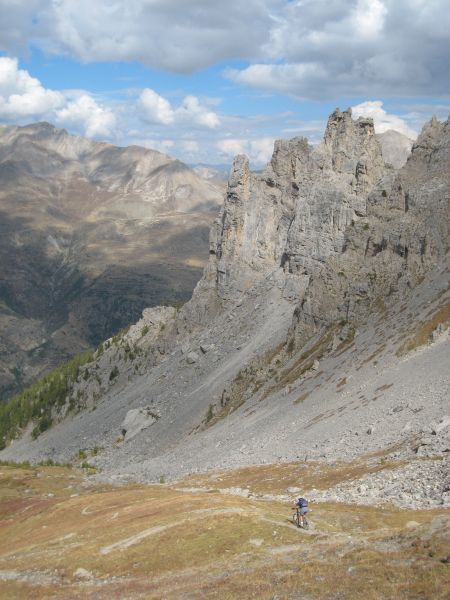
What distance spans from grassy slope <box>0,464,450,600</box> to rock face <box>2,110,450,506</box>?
7.85m

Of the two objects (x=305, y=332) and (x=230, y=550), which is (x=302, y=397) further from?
(x=230, y=550)

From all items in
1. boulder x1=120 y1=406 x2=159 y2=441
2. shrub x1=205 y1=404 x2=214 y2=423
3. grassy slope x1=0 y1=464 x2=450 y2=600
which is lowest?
boulder x1=120 y1=406 x2=159 y2=441

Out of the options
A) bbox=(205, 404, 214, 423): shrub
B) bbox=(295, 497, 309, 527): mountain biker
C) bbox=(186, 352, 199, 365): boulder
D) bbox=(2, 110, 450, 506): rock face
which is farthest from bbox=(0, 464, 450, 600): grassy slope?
bbox=(186, 352, 199, 365): boulder

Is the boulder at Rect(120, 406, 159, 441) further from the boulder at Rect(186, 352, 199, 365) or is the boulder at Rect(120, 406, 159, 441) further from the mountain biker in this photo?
the mountain biker

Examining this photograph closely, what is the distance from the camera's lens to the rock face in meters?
79.1

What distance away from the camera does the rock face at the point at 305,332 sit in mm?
79062

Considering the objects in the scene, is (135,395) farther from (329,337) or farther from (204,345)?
(329,337)

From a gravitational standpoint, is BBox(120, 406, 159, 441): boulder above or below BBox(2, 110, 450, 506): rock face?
below

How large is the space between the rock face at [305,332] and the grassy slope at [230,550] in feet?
25.7

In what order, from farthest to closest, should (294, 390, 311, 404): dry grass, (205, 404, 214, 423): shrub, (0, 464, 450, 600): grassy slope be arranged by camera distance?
(205, 404, 214, 423): shrub
(294, 390, 311, 404): dry grass
(0, 464, 450, 600): grassy slope

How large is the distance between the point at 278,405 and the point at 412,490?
5382cm

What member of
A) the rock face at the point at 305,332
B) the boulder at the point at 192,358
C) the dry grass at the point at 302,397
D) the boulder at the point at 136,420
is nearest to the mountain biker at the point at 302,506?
the rock face at the point at 305,332

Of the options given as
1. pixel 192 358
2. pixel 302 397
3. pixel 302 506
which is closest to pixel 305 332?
pixel 302 397

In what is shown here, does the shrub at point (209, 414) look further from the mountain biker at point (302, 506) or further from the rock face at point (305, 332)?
the mountain biker at point (302, 506)
